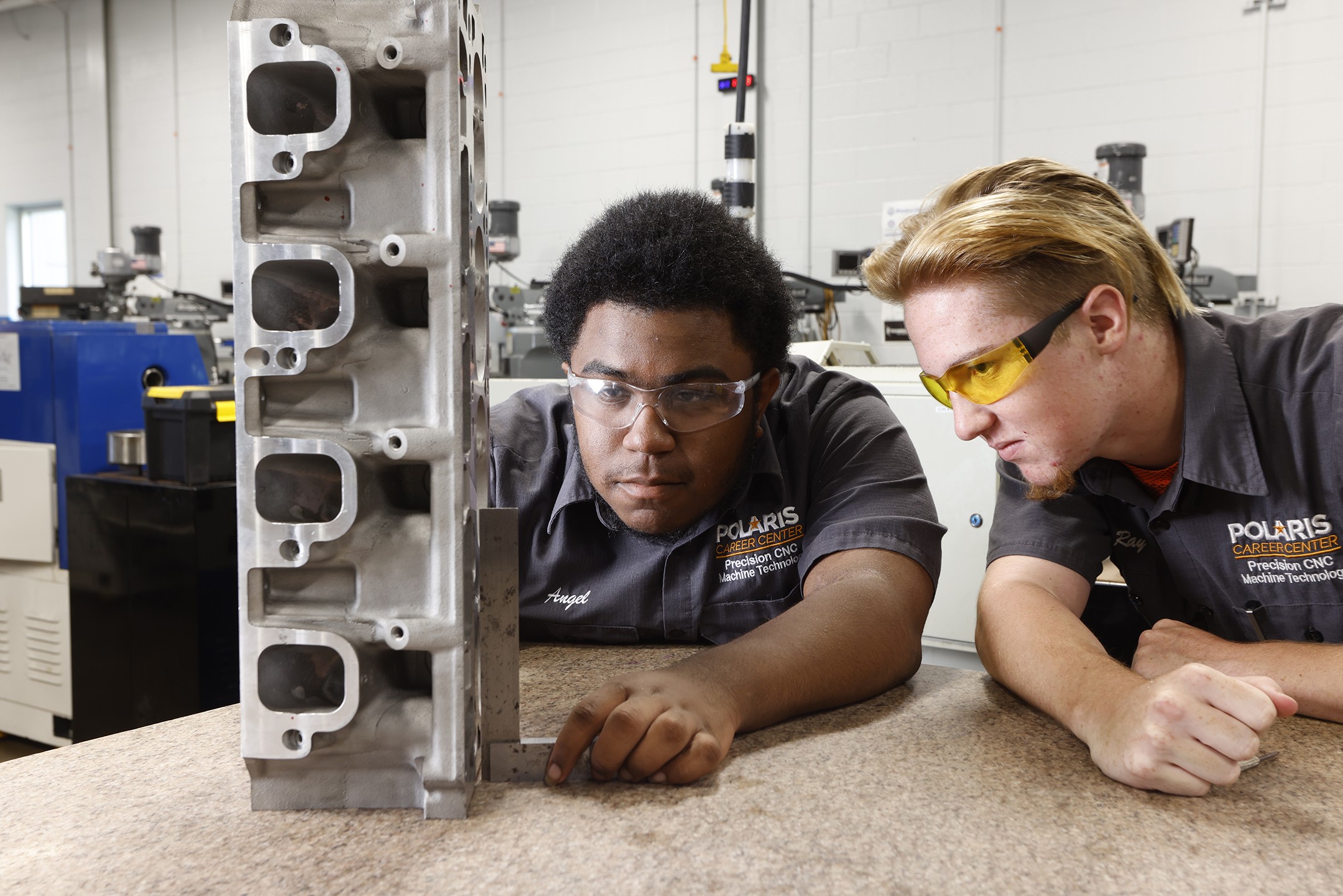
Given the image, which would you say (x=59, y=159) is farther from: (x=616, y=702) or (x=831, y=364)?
(x=616, y=702)

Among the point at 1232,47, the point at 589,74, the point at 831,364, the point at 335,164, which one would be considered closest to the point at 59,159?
the point at 589,74

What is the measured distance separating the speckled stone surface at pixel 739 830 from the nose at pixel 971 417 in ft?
1.25

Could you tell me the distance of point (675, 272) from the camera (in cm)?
121

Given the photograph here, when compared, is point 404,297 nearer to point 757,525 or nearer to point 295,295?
point 295,295

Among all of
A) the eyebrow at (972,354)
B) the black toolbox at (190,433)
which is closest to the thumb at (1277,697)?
the eyebrow at (972,354)

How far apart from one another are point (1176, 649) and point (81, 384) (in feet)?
8.91

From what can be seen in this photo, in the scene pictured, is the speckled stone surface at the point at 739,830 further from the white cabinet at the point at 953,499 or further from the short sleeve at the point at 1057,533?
the white cabinet at the point at 953,499

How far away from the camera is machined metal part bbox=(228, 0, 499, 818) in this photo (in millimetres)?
635

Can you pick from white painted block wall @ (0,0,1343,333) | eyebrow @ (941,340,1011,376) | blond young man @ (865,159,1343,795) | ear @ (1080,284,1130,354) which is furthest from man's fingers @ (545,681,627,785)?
white painted block wall @ (0,0,1343,333)

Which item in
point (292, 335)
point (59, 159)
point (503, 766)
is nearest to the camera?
point (292, 335)

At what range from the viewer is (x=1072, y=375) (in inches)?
43.0

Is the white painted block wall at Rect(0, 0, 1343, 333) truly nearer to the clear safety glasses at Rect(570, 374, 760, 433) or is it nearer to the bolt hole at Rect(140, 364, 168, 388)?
the bolt hole at Rect(140, 364, 168, 388)

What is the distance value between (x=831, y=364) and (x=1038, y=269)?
1.85 m

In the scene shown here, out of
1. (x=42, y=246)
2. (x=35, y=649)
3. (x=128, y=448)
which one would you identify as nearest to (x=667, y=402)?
(x=128, y=448)
